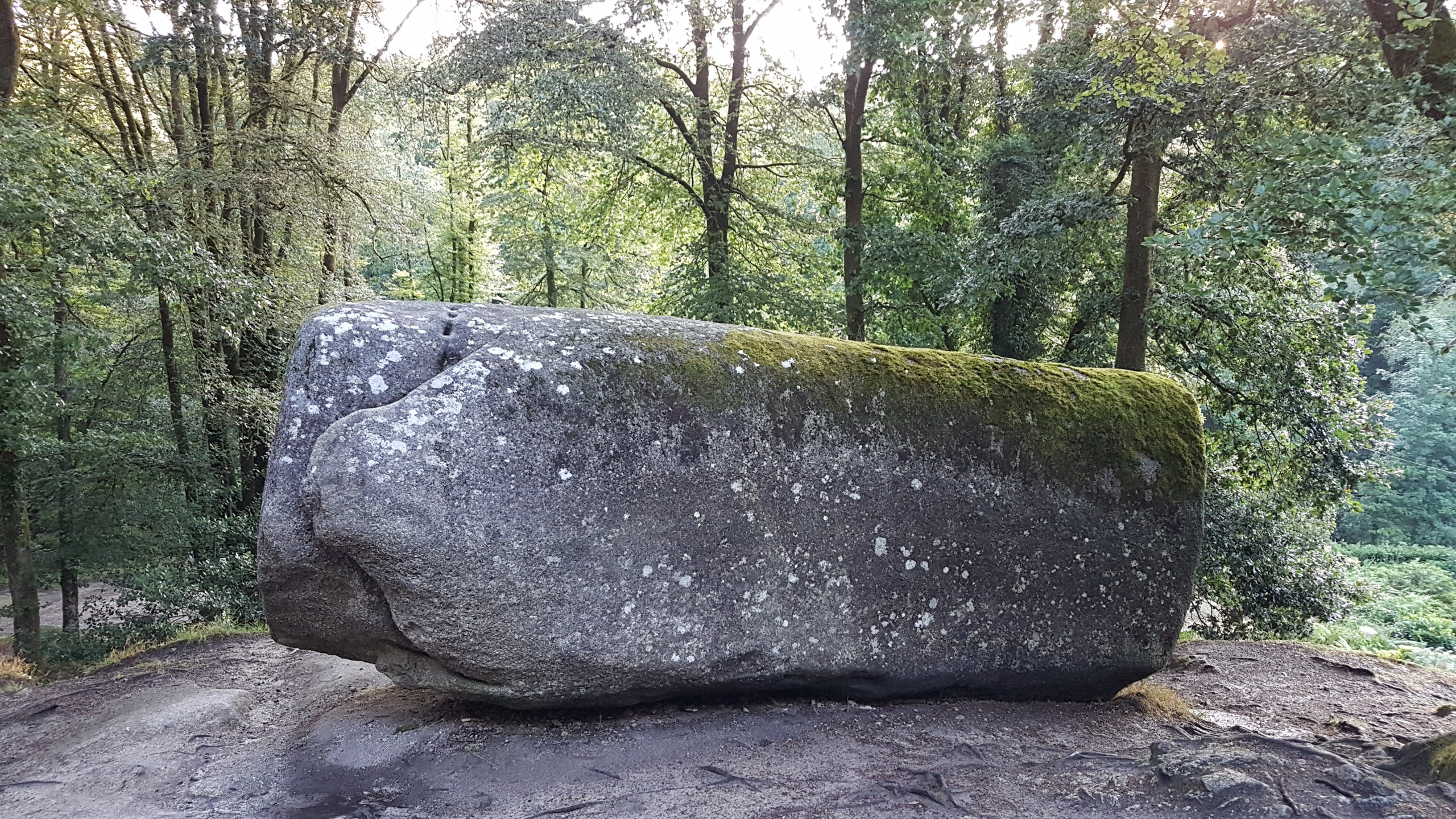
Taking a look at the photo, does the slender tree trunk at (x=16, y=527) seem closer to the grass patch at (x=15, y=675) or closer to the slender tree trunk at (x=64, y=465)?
the grass patch at (x=15, y=675)

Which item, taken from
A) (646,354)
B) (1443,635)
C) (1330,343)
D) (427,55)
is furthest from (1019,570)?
(1443,635)

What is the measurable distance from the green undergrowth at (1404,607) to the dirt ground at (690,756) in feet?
20.8

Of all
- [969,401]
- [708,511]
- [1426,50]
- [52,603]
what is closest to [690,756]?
[708,511]

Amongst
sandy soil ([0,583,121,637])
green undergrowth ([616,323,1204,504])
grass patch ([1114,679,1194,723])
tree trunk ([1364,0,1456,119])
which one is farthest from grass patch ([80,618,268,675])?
tree trunk ([1364,0,1456,119])

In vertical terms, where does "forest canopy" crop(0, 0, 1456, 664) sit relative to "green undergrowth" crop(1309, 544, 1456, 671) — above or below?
above

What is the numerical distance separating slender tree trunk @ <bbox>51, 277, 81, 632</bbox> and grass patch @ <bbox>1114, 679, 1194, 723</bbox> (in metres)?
10.8

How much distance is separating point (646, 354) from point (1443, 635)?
21841 mm

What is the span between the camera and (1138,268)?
11.0 m

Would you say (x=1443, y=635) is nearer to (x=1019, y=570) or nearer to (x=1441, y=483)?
(x=1441, y=483)

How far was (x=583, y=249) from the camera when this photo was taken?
1947cm

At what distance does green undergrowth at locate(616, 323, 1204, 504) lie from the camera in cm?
545

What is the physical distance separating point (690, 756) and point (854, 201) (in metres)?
12.1

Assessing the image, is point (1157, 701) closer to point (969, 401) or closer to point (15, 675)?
point (969, 401)

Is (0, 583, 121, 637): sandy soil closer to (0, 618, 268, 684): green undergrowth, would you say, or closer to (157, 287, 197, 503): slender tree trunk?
(157, 287, 197, 503): slender tree trunk
